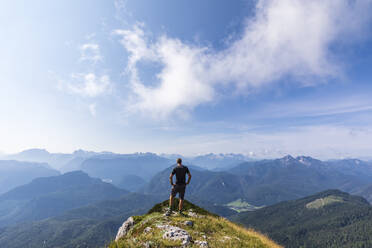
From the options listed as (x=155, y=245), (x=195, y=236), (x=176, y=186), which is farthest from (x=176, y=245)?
(x=176, y=186)

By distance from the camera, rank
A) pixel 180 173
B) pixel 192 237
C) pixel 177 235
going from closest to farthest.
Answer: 1. pixel 177 235
2. pixel 192 237
3. pixel 180 173

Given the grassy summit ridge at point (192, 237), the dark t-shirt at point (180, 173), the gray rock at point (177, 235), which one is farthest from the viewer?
the dark t-shirt at point (180, 173)

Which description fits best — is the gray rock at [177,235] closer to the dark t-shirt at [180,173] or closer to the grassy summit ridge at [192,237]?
the grassy summit ridge at [192,237]

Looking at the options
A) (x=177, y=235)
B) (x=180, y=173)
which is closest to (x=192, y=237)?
(x=177, y=235)

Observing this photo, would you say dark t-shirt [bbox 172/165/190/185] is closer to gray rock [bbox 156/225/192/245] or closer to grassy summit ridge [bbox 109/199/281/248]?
grassy summit ridge [bbox 109/199/281/248]

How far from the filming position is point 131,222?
14047 millimetres

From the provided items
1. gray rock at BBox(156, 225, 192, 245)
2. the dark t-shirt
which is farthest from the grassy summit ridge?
the dark t-shirt

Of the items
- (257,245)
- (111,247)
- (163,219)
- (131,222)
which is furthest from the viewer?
(131,222)

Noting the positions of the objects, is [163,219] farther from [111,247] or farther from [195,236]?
[111,247]

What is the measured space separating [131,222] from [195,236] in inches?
261

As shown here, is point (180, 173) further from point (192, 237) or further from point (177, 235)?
point (177, 235)

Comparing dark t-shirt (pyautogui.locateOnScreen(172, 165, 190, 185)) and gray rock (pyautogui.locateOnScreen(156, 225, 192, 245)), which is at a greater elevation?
dark t-shirt (pyautogui.locateOnScreen(172, 165, 190, 185))

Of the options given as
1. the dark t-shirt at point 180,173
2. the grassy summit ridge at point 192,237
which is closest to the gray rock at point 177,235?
the grassy summit ridge at point 192,237

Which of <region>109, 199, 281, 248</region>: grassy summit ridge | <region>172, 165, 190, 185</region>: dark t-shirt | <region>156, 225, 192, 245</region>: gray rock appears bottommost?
<region>109, 199, 281, 248</region>: grassy summit ridge
